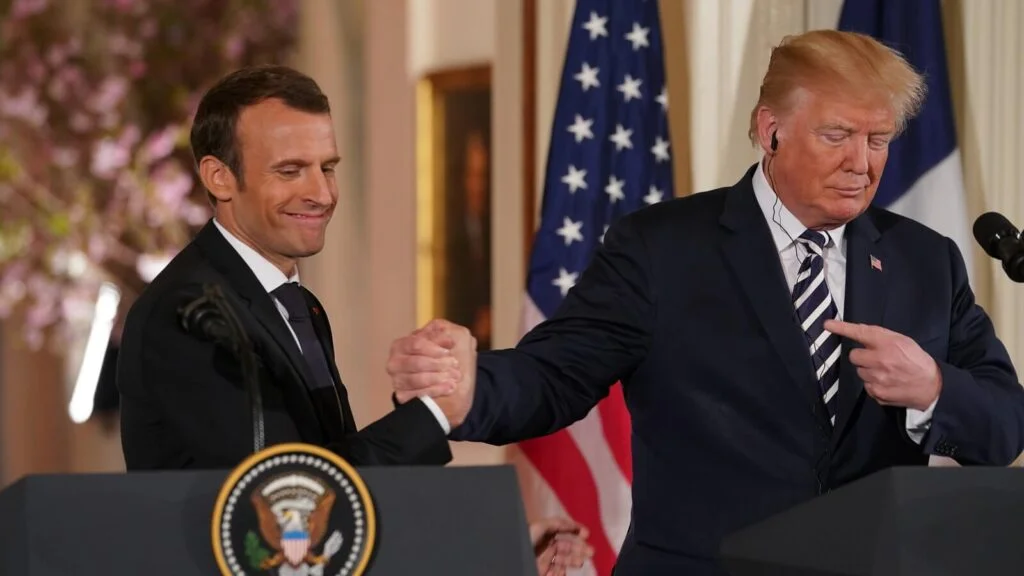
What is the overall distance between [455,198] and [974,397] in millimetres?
4194

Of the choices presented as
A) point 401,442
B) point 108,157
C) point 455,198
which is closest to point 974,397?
point 401,442

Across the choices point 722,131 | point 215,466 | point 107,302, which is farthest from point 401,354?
point 107,302

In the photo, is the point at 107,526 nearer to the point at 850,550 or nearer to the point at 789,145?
the point at 850,550

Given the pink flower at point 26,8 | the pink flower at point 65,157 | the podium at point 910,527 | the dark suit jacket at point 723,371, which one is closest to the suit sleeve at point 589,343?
the dark suit jacket at point 723,371

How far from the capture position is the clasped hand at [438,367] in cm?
225

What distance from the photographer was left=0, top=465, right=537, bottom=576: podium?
1.64 metres

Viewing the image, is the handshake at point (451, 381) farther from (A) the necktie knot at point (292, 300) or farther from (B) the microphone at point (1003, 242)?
(B) the microphone at point (1003, 242)

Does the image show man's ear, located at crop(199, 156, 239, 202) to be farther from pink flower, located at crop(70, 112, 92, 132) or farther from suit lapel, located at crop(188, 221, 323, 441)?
pink flower, located at crop(70, 112, 92, 132)

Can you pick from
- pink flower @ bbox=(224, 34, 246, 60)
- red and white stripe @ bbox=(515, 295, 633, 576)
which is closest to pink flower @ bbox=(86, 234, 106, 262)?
pink flower @ bbox=(224, 34, 246, 60)

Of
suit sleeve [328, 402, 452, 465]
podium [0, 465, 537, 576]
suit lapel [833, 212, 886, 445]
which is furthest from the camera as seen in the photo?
suit lapel [833, 212, 886, 445]

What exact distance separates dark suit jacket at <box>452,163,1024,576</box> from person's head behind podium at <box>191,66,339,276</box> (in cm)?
39

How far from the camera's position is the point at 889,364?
Answer: 2.22 meters

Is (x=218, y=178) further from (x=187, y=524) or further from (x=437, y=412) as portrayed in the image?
(x=187, y=524)

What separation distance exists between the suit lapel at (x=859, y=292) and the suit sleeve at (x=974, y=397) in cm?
14
